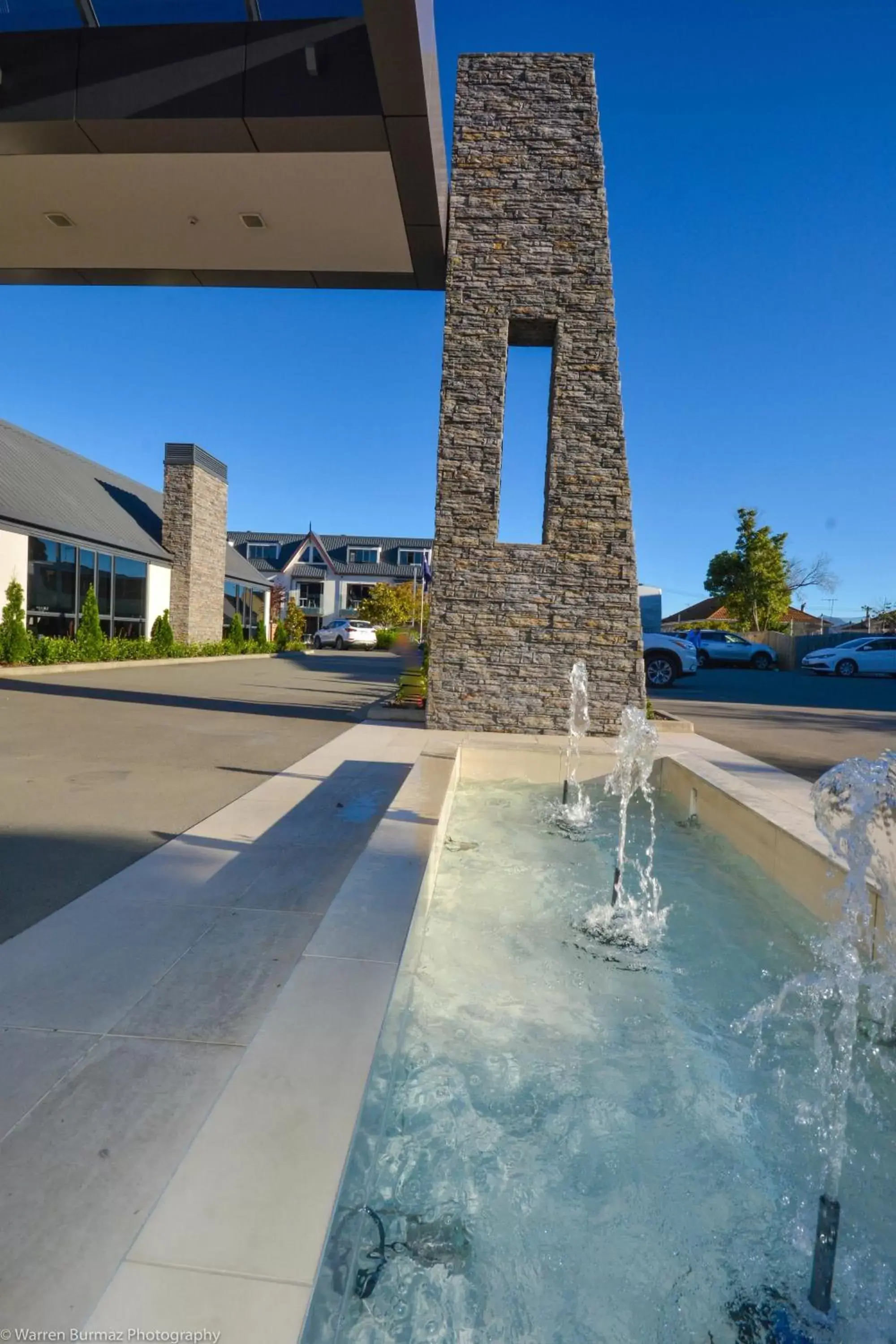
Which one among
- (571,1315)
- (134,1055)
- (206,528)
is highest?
(206,528)

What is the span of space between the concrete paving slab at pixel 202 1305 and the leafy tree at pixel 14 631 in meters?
16.2

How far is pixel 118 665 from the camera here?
1797 centimetres

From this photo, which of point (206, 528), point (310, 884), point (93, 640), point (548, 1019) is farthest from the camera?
point (206, 528)

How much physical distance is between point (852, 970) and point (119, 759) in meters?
5.60

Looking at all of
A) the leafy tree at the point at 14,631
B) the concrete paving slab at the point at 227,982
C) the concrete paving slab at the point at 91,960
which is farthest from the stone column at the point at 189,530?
the concrete paving slab at the point at 227,982

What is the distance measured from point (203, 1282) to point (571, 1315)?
84 centimetres

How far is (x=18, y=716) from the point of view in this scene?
8.78 m

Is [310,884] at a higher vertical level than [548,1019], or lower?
higher

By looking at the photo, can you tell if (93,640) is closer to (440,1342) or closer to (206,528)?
(206,528)

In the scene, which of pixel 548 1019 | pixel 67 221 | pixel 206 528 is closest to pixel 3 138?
pixel 67 221

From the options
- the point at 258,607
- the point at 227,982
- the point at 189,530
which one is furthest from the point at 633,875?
the point at 258,607

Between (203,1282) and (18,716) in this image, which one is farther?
(18,716)

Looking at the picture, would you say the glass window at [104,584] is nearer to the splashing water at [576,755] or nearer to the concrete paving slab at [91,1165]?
the splashing water at [576,755]

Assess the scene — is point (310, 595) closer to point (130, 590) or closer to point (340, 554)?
point (340, 554)
